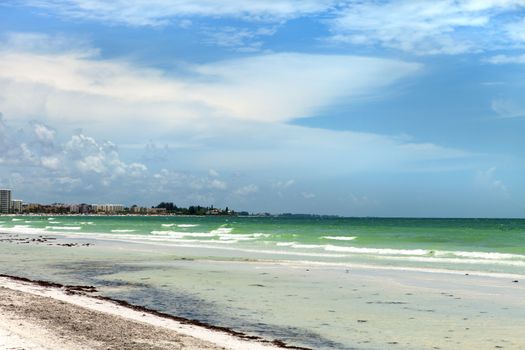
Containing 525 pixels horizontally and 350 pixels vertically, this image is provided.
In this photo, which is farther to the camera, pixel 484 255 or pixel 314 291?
pixel 484 255

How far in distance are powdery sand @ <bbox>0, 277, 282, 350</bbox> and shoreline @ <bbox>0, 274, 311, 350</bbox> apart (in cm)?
2

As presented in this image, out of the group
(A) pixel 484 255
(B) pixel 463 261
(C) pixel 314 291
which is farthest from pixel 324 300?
(A) pixel 484 255

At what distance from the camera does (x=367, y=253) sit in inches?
1543

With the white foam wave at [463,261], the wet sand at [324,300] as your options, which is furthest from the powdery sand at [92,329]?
the white foam wave at [463,261]

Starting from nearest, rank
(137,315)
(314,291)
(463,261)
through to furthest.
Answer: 1. (137,315)
2. (314,291)
3. (463,261)

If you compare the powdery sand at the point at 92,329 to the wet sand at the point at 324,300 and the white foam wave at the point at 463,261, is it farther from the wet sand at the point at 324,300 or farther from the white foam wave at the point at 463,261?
the white foam wave at the point at 463,261

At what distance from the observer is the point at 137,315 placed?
1395cm

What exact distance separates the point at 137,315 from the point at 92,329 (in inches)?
87.7

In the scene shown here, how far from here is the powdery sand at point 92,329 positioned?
412 inches

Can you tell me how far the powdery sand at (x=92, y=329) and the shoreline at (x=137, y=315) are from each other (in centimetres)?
2

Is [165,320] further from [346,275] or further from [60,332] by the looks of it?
[346,275]

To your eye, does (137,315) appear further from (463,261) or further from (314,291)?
(463,261)

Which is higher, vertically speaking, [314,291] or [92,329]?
[92,329]

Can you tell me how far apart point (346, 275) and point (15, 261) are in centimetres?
1777
